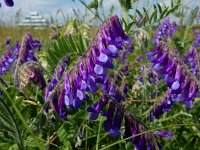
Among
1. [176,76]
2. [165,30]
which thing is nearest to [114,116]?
[176,76]

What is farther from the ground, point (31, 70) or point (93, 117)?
point (31, 70)

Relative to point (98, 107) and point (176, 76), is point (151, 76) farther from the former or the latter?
point (98, 107)

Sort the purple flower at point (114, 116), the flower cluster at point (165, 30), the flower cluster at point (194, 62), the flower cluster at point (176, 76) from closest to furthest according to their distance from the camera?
the purple flower at point (114, 116), the flower cluster at point (176, 76), the flower cluster at point (194, 62), the flower cluster at point (165, 30)

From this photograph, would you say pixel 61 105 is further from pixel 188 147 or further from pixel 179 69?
pixel 188 147

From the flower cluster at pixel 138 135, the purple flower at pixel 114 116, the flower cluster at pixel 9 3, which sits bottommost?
the flower cluster at pixel 138 135

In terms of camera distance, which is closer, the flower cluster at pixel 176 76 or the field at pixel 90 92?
the field at pixel 90 92

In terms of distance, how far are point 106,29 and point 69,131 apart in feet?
2.66

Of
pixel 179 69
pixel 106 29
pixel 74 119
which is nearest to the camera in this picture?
pixel 106 29

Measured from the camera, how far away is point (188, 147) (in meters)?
2.80

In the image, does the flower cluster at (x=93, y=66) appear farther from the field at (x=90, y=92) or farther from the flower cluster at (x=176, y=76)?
the flower cluster at (x=176, y=76)

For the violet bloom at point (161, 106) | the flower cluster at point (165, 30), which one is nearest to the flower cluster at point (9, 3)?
the violet bloom at point (161, 106)

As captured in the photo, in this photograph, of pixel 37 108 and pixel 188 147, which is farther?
pixel 188 147

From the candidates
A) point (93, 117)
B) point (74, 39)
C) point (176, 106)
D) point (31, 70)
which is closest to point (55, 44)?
point (74, 39)

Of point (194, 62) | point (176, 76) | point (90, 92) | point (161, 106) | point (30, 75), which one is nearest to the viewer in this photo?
point (90, 92)
